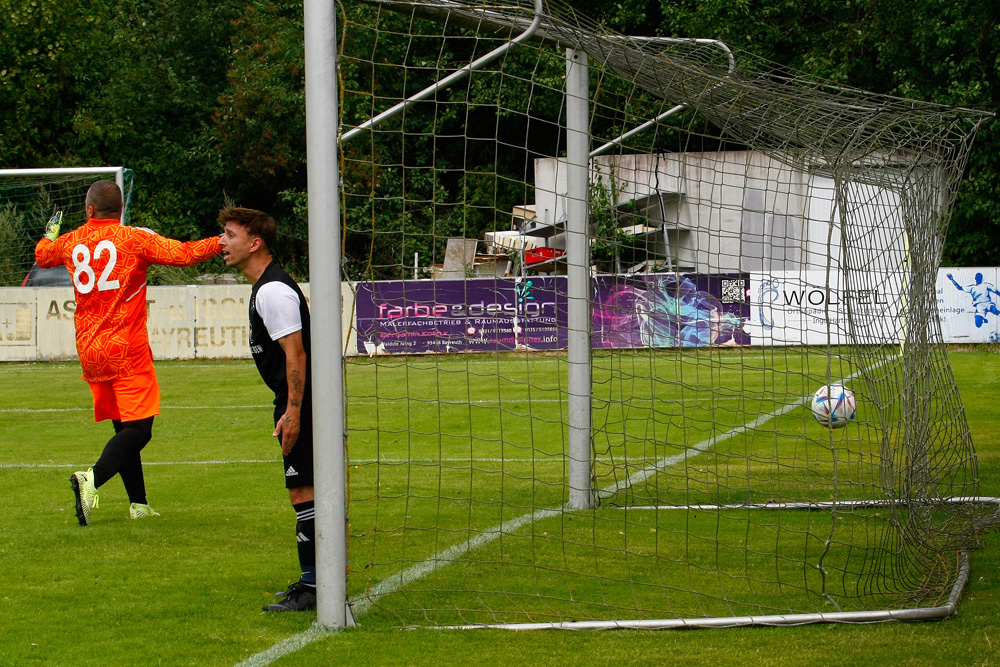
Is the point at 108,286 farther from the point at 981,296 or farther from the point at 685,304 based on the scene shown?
the point at 981,296

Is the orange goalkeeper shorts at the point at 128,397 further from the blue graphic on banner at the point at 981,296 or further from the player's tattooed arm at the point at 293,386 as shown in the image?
the blue graphic on banner at the point at 981,296

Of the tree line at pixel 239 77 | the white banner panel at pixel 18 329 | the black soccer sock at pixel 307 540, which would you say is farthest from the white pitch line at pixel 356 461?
the tree line at pixel 239 77

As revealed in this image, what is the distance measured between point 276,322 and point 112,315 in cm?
231

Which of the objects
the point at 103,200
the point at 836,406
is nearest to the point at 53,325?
the point at 103,200

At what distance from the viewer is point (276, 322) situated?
4.76 meters

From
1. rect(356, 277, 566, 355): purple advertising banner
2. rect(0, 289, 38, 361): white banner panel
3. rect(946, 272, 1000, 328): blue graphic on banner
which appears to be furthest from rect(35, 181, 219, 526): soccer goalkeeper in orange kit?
rect(946, 272, 1000, 328): blue graphic on banner

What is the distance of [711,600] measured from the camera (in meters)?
4.89

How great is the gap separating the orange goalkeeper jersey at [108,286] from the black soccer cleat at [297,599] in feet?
8.01

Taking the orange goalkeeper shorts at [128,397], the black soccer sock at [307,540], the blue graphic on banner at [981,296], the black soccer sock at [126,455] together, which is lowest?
the black soccer sock at [307,540]

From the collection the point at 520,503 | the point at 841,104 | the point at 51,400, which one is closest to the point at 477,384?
the point at 51,400

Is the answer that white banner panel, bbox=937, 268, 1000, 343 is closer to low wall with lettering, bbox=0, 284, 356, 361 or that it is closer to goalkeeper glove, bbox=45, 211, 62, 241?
low wall with lettering, bbox=0, 284, 356, 361

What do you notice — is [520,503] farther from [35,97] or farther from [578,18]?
[35,97]

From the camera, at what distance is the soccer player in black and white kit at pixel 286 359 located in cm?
474

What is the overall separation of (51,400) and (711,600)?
490 inches
